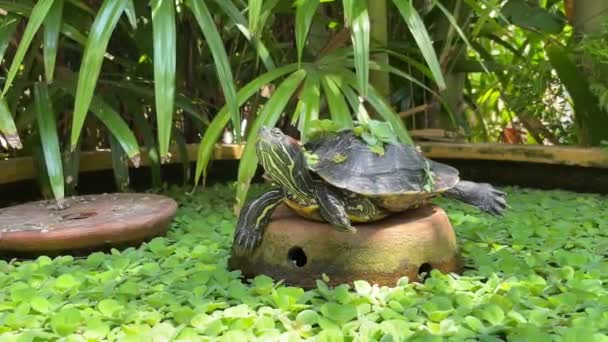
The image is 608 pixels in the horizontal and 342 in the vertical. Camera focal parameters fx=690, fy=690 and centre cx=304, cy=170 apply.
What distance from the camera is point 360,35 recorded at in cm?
169

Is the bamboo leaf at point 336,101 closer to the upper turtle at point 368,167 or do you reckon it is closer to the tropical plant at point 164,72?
the tropical plant at point 164,72

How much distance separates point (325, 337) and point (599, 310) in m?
0.48

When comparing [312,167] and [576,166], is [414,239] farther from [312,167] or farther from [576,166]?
[576,166]

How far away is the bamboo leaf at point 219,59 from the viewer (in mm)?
1782

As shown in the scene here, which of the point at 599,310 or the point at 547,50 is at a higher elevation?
the point at 547,50

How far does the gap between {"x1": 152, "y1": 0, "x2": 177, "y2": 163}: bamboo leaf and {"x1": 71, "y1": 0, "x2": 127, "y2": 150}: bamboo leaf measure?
11 cm

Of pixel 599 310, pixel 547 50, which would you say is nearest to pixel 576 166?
pixel 547 50

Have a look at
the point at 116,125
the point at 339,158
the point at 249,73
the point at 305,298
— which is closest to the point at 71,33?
the point at 116,125

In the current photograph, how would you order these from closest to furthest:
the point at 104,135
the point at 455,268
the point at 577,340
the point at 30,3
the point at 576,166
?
the point at 577,340 → the point at 455,268 → the point at 30,3 → the point at 576,166 → the point at 104,135

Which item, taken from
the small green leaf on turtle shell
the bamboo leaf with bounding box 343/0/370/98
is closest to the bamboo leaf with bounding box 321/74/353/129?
the bamboo leaf with bounding box 343/0/370/98

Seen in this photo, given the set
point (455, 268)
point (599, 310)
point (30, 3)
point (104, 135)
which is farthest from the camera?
point (104, 135)

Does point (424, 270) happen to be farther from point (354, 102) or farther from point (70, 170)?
point (70, 170)

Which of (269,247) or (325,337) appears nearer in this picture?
(325,337)

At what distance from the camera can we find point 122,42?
2.44 metres
